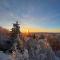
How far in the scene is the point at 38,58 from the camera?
162 centimetres

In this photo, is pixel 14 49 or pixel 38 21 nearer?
pixel 14 49

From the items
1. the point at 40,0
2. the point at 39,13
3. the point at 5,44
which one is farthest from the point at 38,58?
the point at 40,0

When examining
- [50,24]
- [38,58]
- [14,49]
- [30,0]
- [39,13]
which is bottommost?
[38,58]

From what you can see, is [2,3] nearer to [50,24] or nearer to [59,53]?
[50,24]

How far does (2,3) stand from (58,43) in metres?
0.77

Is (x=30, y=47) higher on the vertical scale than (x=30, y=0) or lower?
lower

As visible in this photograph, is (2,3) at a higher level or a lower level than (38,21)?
higher

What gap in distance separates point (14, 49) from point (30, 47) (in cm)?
18

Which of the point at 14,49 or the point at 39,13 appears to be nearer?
the point at 14,49

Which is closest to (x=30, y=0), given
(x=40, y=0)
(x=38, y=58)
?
(x=40, y=0)

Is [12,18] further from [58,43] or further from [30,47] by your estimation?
[58,43]

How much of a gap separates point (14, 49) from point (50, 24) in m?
0.50

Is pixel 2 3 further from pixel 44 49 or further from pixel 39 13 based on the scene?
pixel 44 49

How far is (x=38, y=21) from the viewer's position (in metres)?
1.70
